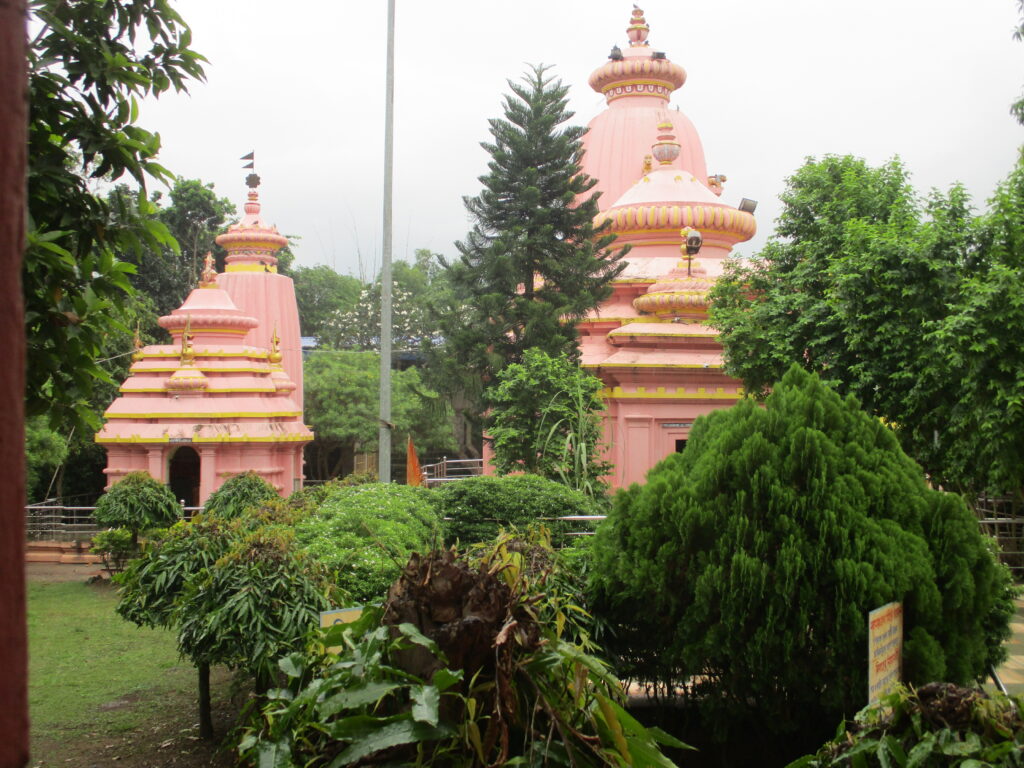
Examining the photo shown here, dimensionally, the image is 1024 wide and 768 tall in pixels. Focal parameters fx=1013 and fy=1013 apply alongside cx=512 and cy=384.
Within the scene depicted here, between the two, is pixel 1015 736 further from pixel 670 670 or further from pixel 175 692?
pixel 175 692

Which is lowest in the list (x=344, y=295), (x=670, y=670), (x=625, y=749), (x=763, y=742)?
(x=763, y=742)

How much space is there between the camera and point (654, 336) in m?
15.1

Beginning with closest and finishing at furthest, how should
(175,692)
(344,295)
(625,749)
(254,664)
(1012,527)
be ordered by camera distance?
(625,749) < (254,664) < (175,692) < (1012,527) < (344,295)

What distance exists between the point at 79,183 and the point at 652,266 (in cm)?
1493

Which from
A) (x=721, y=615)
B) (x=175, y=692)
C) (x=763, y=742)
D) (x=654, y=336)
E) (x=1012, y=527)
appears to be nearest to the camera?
(x=721, y=615)

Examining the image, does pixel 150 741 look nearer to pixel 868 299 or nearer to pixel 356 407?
pixel 868 299

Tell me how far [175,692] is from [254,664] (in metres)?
3.50

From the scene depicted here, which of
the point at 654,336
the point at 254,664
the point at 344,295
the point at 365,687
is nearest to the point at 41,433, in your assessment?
the point at 654,336

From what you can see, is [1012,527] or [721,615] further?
[1012,527]

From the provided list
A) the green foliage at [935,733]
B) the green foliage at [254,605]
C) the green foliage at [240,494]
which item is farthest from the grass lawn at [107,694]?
the green foliage at [935,733]

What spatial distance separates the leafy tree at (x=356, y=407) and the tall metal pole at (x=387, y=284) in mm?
15169

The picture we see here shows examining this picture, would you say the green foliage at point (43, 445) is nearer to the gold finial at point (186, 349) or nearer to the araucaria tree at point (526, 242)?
the gold finial at point (186, 349)

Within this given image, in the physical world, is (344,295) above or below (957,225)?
above

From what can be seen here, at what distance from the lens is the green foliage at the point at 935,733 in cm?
264
